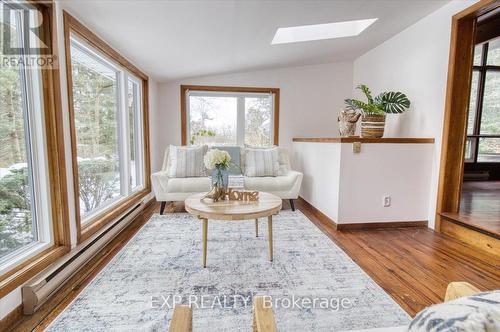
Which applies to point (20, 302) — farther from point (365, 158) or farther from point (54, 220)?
point (365, 158)

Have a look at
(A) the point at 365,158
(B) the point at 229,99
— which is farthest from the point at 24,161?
(B) the point at 229,99

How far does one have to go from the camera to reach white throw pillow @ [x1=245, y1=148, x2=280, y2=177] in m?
3.57

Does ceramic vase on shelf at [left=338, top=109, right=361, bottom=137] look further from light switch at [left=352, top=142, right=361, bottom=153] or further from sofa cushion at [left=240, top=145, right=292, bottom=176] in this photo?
sofa cushion at [left=240, top=145, right=292, bottom=176]

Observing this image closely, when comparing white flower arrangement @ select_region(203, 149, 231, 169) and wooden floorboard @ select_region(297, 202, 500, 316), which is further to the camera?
white flower arrangement @ select_region(203, 149, 231, 169)

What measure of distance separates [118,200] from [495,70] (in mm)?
6406

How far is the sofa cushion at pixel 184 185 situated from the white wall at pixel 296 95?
54.7 inches

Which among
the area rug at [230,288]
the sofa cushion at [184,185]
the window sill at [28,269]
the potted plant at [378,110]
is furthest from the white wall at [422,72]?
the window sill at [28,269]

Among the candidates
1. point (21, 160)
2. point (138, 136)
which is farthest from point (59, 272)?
point (138, 136)

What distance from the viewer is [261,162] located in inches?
142

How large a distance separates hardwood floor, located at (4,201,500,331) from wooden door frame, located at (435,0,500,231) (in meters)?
0.48

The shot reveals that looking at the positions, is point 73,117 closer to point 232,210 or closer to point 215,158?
point 215,158

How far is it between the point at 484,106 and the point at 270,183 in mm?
4351

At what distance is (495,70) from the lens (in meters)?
4.52

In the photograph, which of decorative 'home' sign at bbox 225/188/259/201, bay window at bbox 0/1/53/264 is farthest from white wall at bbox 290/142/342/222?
bay window at bbox 0/1/53/264
